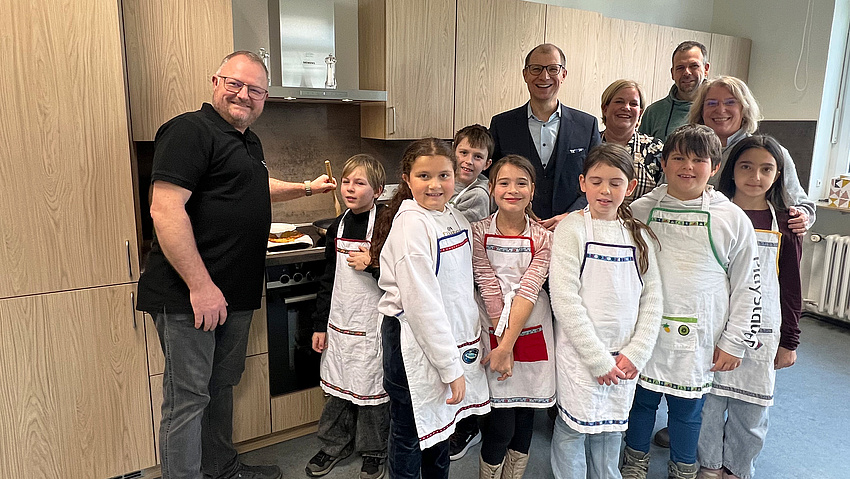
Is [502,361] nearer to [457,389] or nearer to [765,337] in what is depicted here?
[457,389]

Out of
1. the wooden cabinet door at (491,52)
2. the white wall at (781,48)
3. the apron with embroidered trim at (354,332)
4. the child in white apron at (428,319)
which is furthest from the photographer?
the white wall at (781,48)

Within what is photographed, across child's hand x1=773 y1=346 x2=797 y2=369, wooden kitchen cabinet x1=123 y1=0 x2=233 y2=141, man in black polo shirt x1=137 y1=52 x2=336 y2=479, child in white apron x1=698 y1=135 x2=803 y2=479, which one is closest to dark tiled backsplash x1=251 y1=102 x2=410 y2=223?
wooden kitchen cabinet x1=123 y1=0 x2=233 y2=141

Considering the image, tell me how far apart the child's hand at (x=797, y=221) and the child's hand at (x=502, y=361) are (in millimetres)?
1076

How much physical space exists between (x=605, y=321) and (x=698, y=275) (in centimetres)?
37

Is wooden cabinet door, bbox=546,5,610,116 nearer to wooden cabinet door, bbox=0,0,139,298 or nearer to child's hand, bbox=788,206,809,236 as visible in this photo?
child's hand, bbox=788,206,809,236

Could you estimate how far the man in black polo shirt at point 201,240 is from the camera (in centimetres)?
161

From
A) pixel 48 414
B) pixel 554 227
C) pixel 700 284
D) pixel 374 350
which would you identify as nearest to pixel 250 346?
pixel 374 350

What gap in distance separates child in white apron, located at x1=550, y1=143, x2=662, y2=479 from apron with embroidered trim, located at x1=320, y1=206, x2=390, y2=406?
650mm

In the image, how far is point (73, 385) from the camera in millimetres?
1815

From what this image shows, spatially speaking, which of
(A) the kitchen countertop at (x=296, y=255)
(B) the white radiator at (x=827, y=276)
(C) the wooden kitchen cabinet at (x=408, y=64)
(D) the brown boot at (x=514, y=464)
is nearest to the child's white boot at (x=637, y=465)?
(D) the brown boot at (x=514, y=464)

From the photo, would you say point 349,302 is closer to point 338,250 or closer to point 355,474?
point 338,250

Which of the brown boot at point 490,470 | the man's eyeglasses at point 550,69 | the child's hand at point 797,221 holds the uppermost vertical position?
the man's eyeglasses at point 550,69

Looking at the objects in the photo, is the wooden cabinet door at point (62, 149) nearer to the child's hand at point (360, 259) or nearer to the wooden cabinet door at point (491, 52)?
the child's hand at point (360, 259)

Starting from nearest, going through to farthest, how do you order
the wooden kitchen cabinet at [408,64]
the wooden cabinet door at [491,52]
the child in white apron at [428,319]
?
1. the child in white apron at [428,319]
2. the wooden kitchen cabinet at [408,64]
3. the wooden cabinet door at [491,52]
